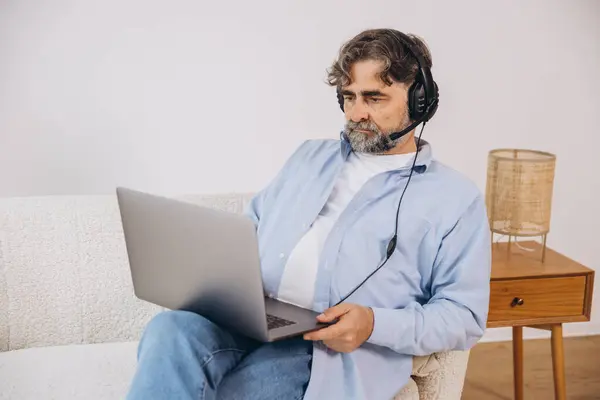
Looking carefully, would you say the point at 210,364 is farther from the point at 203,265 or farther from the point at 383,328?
the point at 383,328

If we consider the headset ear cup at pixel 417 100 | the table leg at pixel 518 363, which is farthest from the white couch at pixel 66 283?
the table leg at pixel 518 363

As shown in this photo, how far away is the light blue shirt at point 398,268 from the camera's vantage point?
1519 millimetres

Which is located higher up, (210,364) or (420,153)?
(420,153)

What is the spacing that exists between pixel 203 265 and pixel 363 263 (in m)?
0.38

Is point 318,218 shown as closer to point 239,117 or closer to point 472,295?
point 472,295

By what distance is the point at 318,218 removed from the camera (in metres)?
1.70

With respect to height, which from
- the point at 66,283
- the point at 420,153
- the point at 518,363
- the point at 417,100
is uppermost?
the point at 417,100

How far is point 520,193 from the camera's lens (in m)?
Answer: 2.03

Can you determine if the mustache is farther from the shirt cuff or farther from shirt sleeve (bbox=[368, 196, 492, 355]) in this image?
the shirt cuff

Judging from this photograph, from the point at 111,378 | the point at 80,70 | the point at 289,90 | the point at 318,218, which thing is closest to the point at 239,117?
the point at 289,90

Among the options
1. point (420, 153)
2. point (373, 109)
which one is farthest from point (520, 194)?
point (373, 109)

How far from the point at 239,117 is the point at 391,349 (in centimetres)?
101

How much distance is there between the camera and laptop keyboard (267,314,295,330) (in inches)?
54.9

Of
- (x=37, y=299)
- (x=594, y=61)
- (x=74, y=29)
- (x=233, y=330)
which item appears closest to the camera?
(x=233, y=330)
